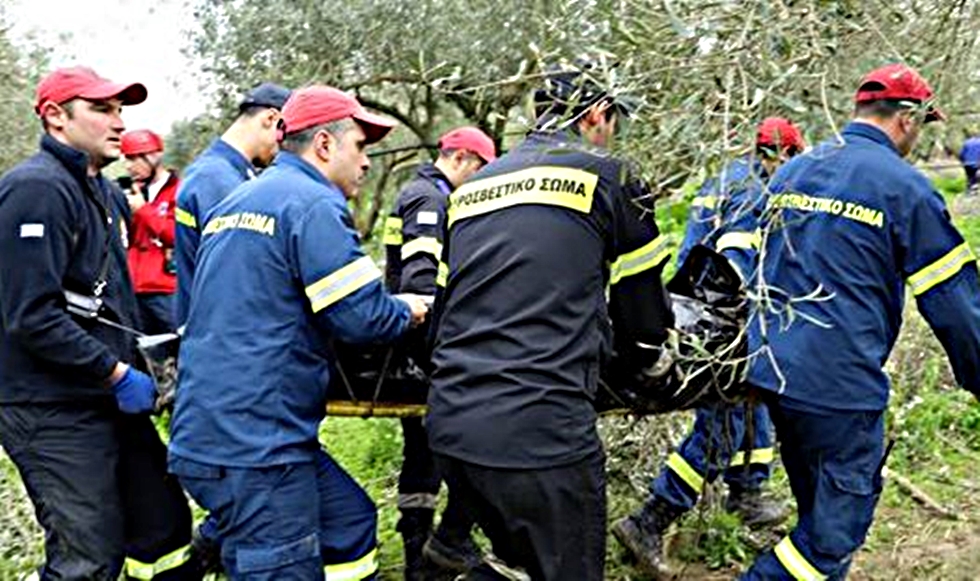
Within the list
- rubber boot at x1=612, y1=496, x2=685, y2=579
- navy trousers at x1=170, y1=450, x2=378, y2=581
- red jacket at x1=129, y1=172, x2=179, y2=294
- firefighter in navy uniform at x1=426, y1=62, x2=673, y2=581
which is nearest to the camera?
firefighter in navy uniform at x1=426, y1=62, x2=673, y2=581

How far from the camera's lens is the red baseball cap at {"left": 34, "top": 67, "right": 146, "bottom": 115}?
3959mm

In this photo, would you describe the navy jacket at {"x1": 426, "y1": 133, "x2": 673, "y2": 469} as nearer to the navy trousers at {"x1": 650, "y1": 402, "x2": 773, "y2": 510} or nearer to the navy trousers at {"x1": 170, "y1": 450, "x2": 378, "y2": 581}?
the navy trousers at {"x1": 170, "y1": 450, "x2": 378, "y2": 581}

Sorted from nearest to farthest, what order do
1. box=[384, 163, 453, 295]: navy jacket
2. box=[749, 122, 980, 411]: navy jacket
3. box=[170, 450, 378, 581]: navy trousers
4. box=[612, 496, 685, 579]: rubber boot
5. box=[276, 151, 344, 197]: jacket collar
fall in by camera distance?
box=[170, 450, 378, 581]: navy trousers, box=[276, 151, 344, 197]: jacket collar, box=[749, 122, 980, 411]: navy jacket, box=[612, 496, 685, 579]: rubber boot, box=[384, 163, 453, 295]: navy jacket

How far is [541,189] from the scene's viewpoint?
3275 mm

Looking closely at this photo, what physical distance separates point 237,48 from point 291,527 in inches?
388

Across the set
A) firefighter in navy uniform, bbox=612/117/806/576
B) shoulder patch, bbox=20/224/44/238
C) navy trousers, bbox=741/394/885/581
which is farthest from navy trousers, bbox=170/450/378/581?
navy trousers, bbox=741/394/885/581

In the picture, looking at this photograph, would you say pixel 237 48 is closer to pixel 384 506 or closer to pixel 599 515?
pixel 384 506

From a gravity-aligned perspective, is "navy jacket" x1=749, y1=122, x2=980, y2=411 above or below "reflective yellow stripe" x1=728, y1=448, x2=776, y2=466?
above

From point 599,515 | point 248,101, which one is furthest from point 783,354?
point 248,101

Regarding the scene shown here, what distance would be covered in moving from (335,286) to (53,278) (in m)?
1.00

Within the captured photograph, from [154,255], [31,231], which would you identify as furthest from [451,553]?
[154,255]

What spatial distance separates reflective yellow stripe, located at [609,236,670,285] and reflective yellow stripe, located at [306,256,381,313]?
29.3 inches

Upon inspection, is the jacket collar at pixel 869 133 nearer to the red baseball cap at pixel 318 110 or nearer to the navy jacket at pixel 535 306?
the navy jacket at pixel 535 306

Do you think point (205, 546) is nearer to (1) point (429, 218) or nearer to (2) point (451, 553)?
(2) point (451, 553)
